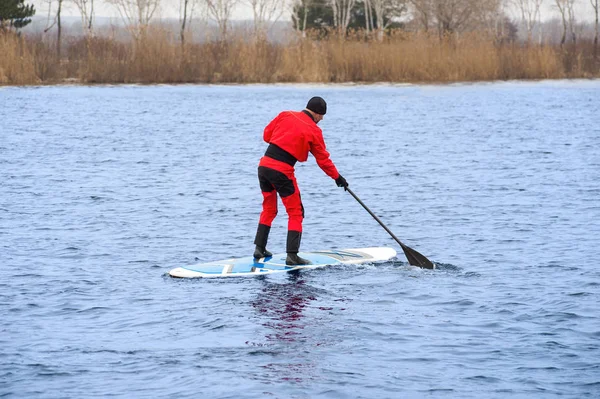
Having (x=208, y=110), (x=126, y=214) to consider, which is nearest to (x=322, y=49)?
(x=208, y=110)

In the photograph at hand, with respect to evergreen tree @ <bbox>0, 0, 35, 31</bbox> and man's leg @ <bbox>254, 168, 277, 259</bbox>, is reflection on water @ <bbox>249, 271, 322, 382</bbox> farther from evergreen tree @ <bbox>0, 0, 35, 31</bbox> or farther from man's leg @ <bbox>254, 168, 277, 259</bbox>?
evergreen tree @ <bbox>0, 0, 35, 31</bbox>

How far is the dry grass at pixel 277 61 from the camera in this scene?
40.5 meters

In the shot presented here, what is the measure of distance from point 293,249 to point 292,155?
103cm

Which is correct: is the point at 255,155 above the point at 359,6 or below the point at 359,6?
below

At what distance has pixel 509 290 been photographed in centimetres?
1041

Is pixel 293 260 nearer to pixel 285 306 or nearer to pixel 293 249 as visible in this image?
pixel 293 249

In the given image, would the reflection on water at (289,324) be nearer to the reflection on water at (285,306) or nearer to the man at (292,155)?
the reflection on water at (285,306)

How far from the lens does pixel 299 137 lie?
1090 cm

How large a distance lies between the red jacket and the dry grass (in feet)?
98.2

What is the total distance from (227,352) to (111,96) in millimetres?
34437

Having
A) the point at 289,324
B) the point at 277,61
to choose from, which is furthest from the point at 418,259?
the point at 277,61

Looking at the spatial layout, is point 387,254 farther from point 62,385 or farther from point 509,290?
point 62,385

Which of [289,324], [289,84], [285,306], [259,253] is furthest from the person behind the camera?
[289,84]

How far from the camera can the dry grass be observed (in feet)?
133
